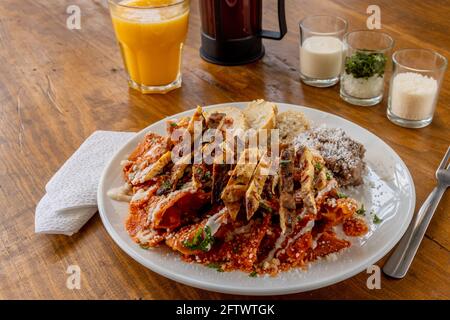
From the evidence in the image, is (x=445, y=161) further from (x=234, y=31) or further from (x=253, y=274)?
(x=234, y=31)

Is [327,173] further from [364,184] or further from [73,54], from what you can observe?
[73,54]

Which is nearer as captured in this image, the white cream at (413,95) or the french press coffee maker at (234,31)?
the white cream at (413,95)

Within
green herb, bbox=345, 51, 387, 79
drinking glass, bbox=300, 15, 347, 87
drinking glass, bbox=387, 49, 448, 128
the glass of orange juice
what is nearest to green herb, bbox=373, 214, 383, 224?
drinking glass, bbox=387, 49, 448, 128

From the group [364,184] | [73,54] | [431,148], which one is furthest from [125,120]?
[431,148]

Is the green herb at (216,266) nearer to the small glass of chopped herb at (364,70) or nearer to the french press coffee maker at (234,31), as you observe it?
the small glass of chopped herb at (364,70)

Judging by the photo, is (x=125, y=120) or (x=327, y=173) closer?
(x=327, y=173)

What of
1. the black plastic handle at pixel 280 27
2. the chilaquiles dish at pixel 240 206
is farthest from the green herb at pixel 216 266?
the black plastic handle at pixel 280 27
